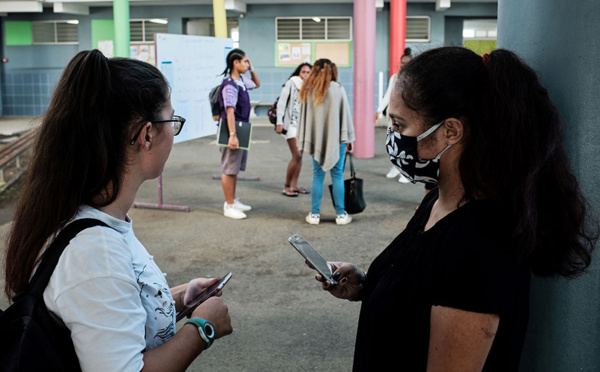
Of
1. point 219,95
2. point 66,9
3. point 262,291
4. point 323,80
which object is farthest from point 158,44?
point 66,9

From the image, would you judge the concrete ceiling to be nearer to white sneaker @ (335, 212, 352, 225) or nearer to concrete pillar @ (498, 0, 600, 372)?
white sneaker @ (335, 212, 352, 225)

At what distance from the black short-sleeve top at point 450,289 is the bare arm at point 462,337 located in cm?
2

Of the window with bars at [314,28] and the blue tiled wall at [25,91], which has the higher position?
the window with bars at [314,28]

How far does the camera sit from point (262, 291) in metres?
5.13

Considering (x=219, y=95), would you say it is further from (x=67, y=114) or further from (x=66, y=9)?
(x=66, y=9)

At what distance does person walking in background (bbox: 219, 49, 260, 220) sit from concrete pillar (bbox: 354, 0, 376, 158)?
5.18 meters

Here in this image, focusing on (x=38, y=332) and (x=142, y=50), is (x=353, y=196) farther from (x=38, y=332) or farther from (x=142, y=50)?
(x=142, y=50)

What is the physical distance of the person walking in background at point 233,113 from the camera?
24.4 feet

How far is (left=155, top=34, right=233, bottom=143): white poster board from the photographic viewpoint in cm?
784

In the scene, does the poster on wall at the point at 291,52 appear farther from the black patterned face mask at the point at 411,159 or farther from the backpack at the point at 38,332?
the backpack at the point at 38,332

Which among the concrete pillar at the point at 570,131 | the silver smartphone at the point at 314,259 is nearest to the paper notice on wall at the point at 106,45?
the silver smartphone at the point at 314,259

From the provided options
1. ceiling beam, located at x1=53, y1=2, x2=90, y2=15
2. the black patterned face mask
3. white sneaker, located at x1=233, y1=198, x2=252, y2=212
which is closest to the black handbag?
white sneaker, located at x1=233, y1=198, x2=252, y2=212

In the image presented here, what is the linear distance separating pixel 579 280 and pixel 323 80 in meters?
5.32

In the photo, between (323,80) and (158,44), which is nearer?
(323,80)
